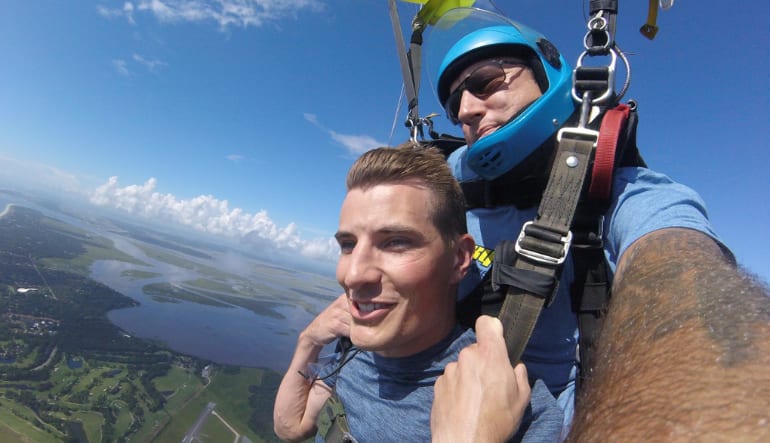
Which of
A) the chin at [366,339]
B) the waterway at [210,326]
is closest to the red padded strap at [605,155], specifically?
the chin at [366,339]

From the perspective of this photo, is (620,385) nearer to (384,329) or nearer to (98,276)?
(384,329)

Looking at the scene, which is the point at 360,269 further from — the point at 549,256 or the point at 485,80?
the point at 485,80

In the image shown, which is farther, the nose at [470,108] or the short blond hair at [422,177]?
the nose at [470,108]

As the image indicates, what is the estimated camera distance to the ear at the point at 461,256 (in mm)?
1578

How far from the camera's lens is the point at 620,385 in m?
0.74

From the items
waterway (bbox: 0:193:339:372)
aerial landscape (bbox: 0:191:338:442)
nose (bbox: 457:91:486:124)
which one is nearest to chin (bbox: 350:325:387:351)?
nose (bbox: 457:91:486:124)

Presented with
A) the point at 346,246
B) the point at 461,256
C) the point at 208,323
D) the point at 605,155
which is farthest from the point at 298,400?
the point at 208,323

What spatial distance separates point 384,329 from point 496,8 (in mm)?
2393

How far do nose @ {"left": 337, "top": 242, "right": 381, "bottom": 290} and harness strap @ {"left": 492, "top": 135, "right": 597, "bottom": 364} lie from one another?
51 cm

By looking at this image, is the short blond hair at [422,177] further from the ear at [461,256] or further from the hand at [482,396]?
the hand at [482,396]

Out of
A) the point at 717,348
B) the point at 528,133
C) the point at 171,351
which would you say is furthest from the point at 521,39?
the point at 171,351

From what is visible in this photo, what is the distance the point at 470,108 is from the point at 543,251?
100 cm

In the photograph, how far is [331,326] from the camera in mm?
2078

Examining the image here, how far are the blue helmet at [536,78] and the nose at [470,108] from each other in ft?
0.75
